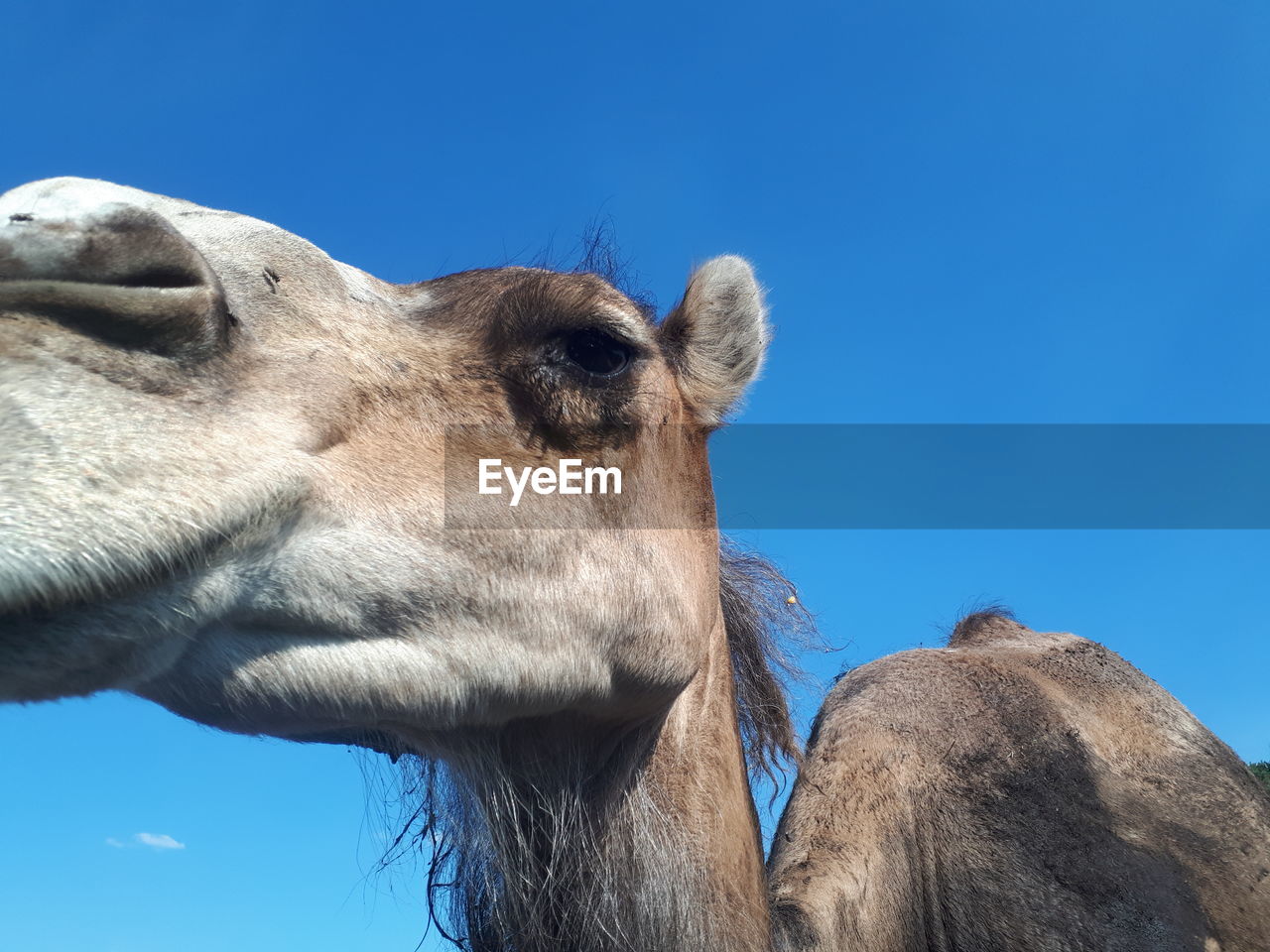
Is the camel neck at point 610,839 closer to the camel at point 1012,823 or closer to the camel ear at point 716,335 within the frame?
the camel at point 1012,823

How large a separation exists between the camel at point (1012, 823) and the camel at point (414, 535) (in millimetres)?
840

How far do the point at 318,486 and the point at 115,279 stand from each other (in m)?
0.64

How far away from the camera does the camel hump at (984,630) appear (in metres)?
6.99

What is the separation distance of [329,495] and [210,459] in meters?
0.34

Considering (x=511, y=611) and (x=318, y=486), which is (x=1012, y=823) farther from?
(x=318, y=486)

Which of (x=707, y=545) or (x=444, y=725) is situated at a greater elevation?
(x=707, y=545)

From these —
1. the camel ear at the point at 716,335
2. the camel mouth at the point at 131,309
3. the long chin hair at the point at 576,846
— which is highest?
the camel ear at the point at 716,335

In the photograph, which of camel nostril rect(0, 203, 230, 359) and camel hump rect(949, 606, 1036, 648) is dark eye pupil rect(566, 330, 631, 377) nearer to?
camel nostril rect(0, 203, 230, 359)

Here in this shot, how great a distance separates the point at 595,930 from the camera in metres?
3.39

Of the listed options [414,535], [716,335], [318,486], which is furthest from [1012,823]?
[318,486]

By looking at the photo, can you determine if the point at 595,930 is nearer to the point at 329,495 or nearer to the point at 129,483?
the point at 329,495

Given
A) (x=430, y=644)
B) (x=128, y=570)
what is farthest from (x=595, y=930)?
(x=128, y=570)
